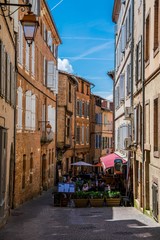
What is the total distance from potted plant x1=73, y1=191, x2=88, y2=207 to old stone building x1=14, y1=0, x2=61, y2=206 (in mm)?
2653

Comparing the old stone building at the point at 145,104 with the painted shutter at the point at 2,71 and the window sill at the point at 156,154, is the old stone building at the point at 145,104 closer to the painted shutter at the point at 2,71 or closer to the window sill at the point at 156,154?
the window sill at the point at 156,154

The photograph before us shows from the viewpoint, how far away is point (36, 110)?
28.7 metres

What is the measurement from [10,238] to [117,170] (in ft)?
48.2

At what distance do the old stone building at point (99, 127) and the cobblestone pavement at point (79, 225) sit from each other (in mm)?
40235

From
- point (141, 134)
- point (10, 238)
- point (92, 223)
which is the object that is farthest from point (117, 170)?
point (10, 238)

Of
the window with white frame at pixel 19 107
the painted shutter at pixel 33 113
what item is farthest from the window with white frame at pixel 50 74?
the window with white frame at pixel 19 107

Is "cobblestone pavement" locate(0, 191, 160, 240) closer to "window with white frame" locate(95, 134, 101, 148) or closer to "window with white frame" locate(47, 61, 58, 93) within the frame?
"window with white frame" locate(47, 61, 58, 93)

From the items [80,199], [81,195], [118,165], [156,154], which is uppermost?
[156,154]

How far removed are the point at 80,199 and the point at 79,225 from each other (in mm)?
7053

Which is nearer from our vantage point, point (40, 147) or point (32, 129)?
point (32, 129)

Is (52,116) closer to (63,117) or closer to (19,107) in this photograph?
(63,117)

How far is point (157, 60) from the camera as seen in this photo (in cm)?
1545

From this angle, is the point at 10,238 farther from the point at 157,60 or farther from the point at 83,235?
the point at 157,60

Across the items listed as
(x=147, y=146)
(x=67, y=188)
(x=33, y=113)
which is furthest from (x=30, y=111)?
(x=147, y=146)
